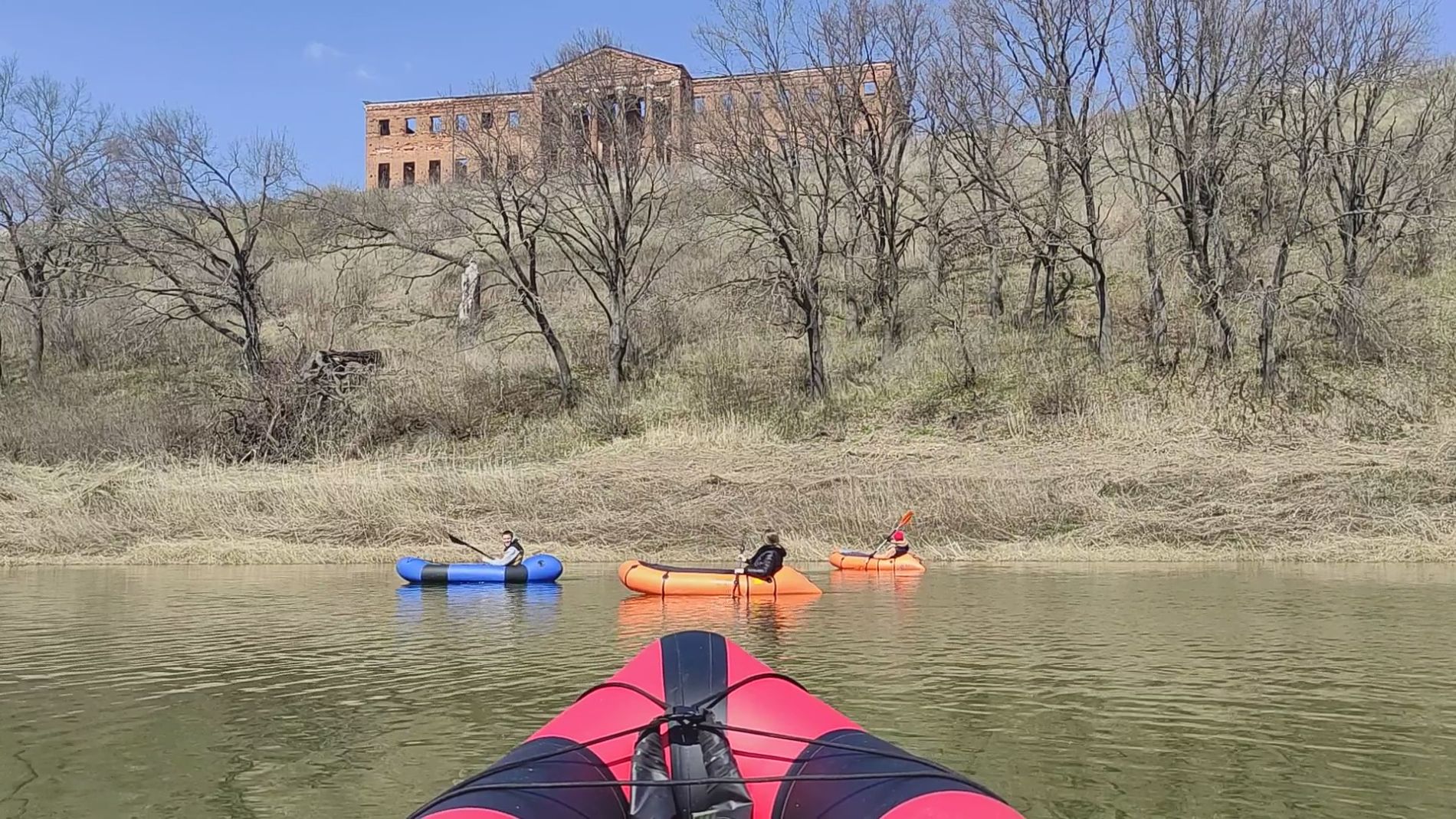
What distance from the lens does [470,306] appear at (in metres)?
34.4

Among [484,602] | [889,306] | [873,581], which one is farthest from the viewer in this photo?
[889,306]

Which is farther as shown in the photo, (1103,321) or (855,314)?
(855,314)

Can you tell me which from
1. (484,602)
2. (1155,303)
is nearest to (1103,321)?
(1155,303)

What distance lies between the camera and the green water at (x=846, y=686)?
638 cm

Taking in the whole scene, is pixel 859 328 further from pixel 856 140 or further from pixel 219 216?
pixel 219 216

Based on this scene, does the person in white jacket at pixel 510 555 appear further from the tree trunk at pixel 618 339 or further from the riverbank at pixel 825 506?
the tree trunk at pixel 618 339

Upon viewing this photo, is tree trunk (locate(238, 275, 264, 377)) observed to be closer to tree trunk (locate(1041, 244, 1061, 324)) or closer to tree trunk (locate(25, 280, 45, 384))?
tree trunk (locate(25, 280, 45, 384))

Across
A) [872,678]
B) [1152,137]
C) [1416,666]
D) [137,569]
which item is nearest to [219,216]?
[137,569]

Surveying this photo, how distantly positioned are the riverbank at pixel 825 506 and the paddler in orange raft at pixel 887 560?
1677 millimetres

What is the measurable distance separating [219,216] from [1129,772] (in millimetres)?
29647

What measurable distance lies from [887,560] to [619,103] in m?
16.1

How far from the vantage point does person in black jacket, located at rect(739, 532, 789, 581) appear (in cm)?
1516

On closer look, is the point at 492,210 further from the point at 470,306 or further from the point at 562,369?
the point at 562,369

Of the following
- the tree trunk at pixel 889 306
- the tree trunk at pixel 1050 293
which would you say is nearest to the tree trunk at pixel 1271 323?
the tree trunk at pixel 1050 293
